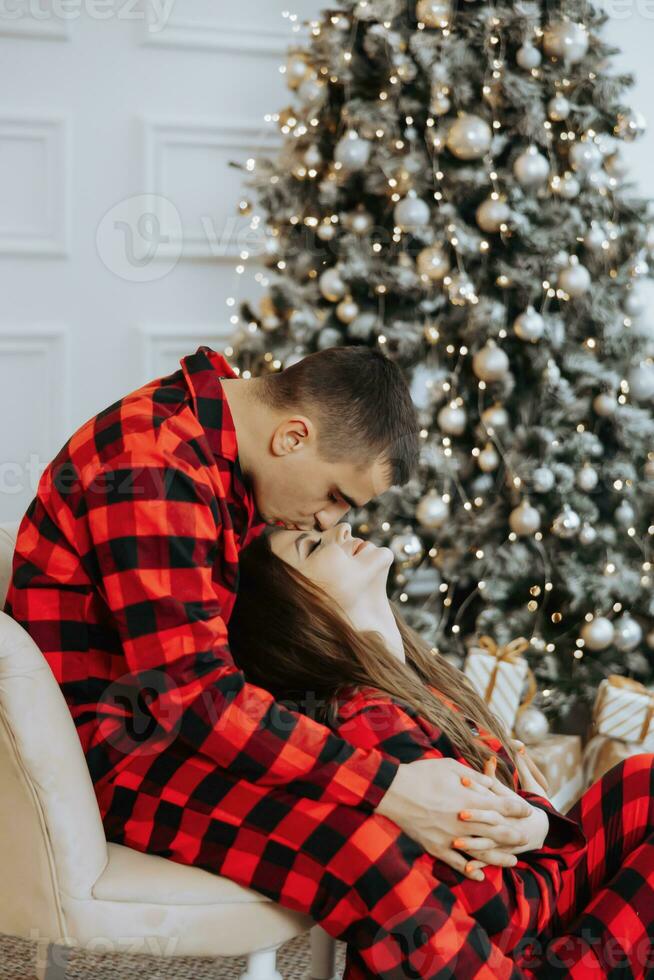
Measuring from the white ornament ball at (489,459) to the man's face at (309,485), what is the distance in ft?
3.61

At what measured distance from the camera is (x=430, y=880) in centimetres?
117

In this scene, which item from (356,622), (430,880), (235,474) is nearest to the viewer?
(430,880)

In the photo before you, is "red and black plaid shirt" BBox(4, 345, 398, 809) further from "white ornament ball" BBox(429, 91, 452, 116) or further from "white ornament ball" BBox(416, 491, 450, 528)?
"white ornament ball" BBox(429, 91, 452, 116)

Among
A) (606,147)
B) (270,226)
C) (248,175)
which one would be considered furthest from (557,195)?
(248,175)

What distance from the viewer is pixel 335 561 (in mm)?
1459

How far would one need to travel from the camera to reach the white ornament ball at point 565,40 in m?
2.38

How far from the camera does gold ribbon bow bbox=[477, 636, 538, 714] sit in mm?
2299

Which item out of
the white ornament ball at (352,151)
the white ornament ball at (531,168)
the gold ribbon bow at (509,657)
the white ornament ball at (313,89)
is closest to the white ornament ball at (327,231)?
the white ornament ball at (352,151)

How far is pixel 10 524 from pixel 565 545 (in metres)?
1.41

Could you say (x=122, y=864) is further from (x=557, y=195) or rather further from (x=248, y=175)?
(x=248, y=175)

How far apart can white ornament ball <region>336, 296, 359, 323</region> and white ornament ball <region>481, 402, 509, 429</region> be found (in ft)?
1.21

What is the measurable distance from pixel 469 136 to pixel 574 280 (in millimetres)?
389

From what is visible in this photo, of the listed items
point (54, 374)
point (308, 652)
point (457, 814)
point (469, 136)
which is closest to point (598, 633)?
point (469, 136)

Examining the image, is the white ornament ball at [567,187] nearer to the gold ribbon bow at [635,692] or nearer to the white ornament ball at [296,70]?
the white ornament ball at [296,70]
